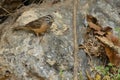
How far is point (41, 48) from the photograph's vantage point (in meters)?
3.05

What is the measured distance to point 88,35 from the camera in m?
3.36

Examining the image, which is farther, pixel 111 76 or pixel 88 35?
pixel 88 35

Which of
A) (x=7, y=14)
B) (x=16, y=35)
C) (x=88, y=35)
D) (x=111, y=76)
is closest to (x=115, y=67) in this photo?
(x=111, y=76)

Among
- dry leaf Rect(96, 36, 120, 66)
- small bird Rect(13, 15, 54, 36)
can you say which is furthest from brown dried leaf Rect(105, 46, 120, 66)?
small bird Rect(13, 15, 54, 36)

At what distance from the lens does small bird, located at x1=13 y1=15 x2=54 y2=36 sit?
10.2ft

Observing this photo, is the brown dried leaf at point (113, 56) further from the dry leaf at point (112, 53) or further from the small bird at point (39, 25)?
the small bird at point (39, 25)

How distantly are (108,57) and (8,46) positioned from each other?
106cm

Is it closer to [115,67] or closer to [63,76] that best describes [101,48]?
[115,67]

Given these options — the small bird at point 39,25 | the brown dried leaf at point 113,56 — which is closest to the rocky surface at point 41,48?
the small bird at point 39,25

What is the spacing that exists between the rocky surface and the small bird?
5 centimetres

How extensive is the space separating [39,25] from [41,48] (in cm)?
26

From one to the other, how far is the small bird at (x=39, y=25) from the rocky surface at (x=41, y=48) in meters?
0.05

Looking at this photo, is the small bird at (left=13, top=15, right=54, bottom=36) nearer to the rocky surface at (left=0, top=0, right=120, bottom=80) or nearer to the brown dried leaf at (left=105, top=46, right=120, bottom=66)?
the rocky surface at (left=0, top=0, right=120, bottom=80)

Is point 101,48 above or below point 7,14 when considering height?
below
